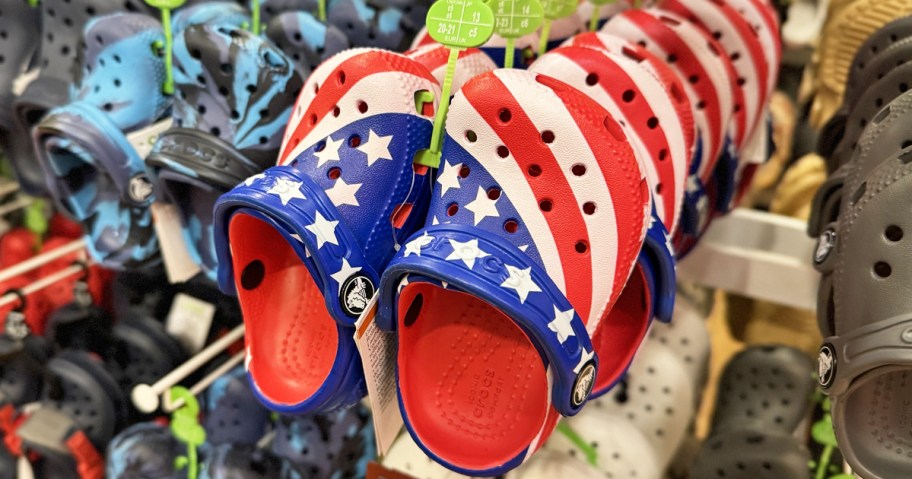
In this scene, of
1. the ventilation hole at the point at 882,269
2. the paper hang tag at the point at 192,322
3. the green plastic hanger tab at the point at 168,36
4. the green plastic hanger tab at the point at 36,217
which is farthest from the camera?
the green plastic hanger tab at the point at 36,217

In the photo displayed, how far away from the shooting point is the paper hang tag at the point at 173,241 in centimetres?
91

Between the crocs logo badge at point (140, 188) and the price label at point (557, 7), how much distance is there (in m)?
0.52

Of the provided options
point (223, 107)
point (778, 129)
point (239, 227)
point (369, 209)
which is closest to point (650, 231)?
point (369, 209)

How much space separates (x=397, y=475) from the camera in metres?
0.81

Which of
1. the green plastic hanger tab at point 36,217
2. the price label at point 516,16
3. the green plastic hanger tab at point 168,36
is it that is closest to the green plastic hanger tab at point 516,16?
the price label at point 516,16

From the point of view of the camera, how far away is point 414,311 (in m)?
0.68

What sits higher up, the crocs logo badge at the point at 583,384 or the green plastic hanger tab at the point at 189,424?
the crocs logo badge at the point at 583,384

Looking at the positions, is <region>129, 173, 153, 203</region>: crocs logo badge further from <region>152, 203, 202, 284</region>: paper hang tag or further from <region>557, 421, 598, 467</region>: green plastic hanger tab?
<region>557, 421, 598, 467</region>: green plastic hanger tab

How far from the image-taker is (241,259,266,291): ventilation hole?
73 centimetres

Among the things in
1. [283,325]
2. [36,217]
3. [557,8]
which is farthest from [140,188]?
[36,217]

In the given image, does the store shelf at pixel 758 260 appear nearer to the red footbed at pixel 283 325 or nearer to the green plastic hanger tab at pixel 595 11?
the green plastic hanger tab at pixel 595 11

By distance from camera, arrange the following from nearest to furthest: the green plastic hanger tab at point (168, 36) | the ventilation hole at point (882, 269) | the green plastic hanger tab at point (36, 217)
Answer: the ventilation hole at point (882, 269)
the green plastic hanger tab at point (168, 36)
the green plastic hanger tab at point (36, 217)

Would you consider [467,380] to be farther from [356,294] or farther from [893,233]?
[893,233]

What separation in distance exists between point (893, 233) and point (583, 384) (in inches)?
10.5
